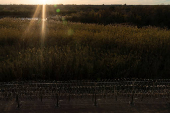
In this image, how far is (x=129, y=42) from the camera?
7172 millimetres

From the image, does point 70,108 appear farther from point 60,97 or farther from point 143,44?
point 143,44

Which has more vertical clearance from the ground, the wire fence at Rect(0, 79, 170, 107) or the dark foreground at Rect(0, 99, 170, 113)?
the wire fence at Rect(0, 79, 170, 107)

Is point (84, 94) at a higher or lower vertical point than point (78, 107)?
higher

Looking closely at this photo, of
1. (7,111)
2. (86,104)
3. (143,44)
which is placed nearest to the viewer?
(7,111)

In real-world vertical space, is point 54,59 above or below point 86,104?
above

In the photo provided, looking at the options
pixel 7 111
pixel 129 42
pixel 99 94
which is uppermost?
pixel 129 42

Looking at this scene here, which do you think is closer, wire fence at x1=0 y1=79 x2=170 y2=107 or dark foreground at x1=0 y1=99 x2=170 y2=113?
dark foreground at x1=0 y1=99 x2=170 y2=113

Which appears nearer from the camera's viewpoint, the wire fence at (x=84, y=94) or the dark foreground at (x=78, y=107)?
the dark foreground at (x=78, y=107)

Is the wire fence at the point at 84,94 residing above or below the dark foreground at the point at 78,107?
above

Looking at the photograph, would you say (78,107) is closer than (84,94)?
Yes

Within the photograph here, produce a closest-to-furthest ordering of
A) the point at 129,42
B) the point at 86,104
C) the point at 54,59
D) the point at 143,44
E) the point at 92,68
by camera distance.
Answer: the point at 86,104
the point at 92,68
the point at 54,59
the point at 143,44
the point at 129,42

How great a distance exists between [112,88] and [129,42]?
4068 mm

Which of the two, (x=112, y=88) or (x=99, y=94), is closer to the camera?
(x=99, y=94)

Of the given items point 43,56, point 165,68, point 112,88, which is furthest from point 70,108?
point 165,68
